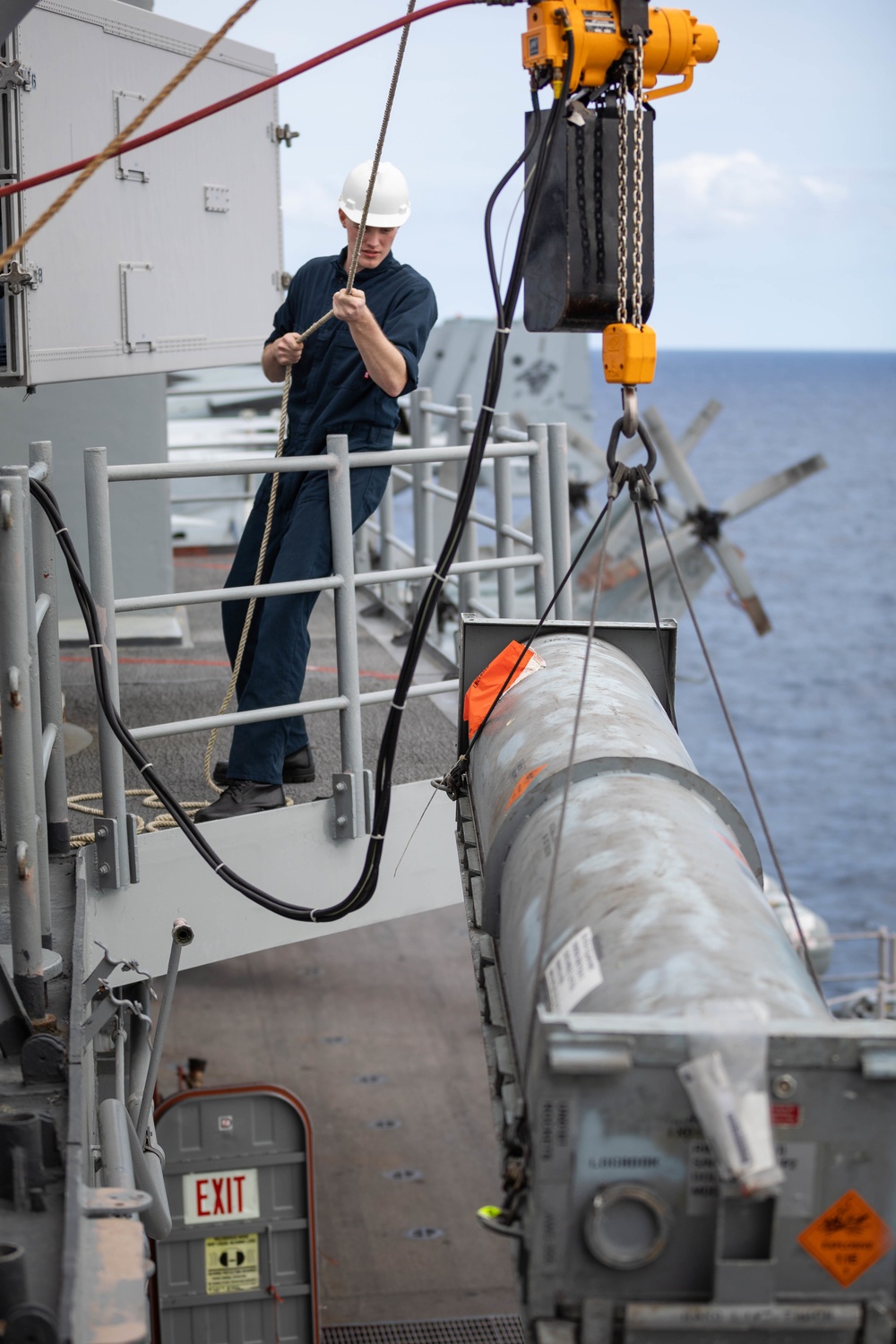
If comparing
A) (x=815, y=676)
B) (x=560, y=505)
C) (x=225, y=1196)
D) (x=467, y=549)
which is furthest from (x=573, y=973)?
(x=815, y=676)

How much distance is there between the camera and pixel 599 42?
9.85ft

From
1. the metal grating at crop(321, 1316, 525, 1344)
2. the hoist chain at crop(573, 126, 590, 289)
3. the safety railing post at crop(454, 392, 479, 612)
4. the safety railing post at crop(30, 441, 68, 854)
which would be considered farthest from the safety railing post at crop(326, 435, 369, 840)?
the metal grating at crop(321, 1316, 525, 1344)

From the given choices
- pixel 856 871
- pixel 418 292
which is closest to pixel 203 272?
pixel 418 292

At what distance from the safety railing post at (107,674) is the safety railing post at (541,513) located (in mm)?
1646

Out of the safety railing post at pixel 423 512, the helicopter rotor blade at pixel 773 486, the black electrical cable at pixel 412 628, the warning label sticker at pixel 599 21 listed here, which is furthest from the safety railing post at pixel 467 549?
the helicopter rotor blade at pixel 773 486

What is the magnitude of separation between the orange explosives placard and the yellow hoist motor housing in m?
2.30

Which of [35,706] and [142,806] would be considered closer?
[35,706]

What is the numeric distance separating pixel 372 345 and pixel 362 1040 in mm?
10163

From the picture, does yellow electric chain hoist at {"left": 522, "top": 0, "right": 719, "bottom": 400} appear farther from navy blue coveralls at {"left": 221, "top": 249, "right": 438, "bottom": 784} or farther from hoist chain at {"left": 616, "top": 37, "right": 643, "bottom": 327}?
navy blue coveralls at {"left": 221, "top": 249, "right": 438, "bottom": 784}

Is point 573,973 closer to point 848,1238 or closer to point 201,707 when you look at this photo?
point 848,1238

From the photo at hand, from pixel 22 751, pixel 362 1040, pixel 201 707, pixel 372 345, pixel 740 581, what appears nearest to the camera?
pixel 22 751

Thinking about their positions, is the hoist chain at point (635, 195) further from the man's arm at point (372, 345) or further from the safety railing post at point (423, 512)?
the safety railing post at point (423, 512)

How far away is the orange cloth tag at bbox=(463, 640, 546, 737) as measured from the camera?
369cm

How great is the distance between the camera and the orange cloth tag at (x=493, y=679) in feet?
12.1
